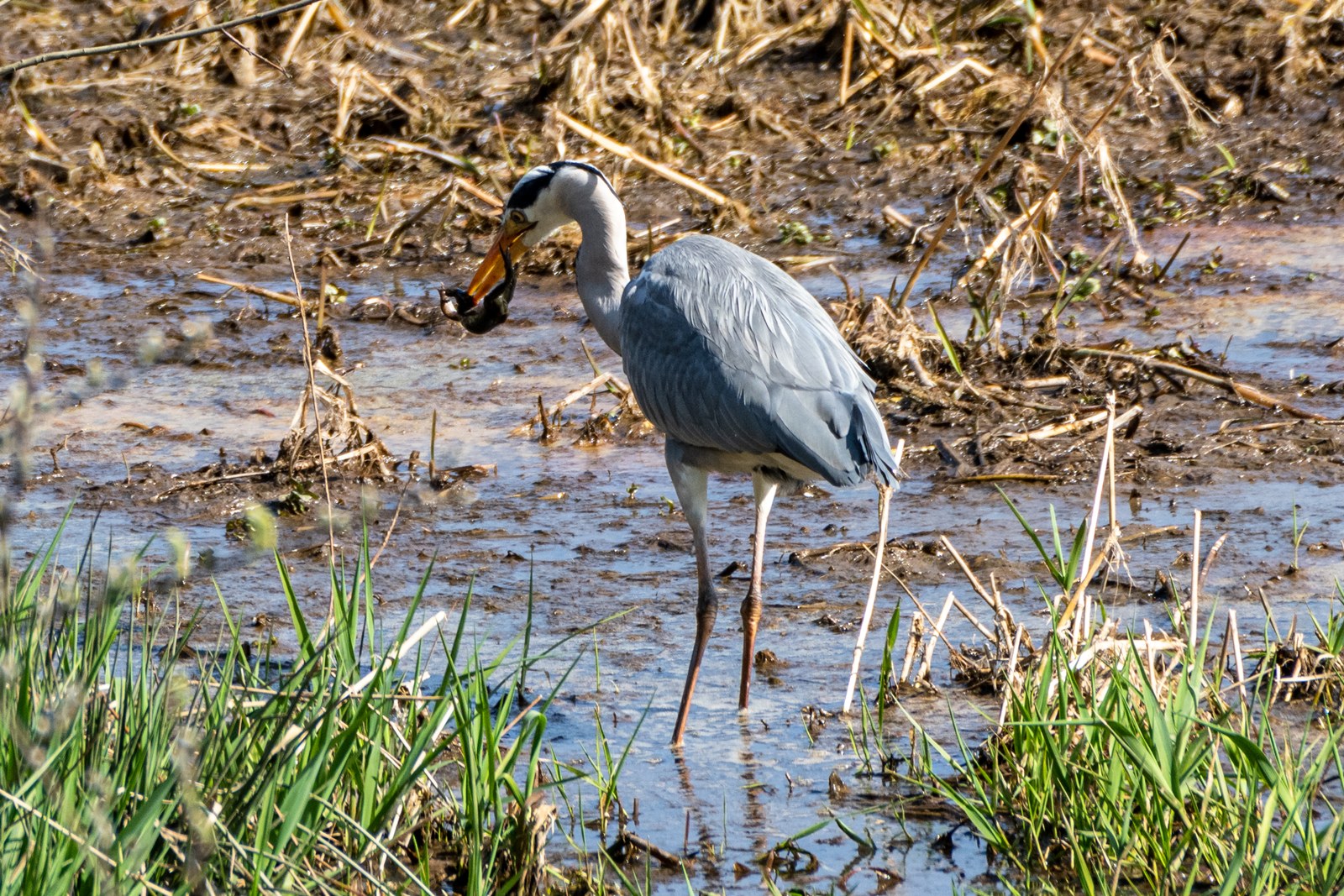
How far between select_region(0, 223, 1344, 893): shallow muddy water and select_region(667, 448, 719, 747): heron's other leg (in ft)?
0.31

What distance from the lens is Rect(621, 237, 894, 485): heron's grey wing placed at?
4457 mm

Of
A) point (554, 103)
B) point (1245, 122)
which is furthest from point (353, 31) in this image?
point (1245, 122)

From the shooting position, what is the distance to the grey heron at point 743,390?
4457 mm

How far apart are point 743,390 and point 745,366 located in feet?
0.25

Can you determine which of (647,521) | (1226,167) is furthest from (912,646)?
(1226,167)

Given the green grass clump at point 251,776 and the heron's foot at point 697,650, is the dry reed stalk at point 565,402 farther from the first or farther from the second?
the green grass clump at point 251,776

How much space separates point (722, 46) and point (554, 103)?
1.45m

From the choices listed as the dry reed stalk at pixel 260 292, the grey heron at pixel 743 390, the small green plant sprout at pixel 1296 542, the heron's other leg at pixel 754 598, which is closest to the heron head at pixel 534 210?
the grey heron at pixel 743 390

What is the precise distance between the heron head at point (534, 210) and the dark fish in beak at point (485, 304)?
24 mm

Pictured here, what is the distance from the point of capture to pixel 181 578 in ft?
5.99

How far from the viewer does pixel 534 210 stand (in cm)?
564

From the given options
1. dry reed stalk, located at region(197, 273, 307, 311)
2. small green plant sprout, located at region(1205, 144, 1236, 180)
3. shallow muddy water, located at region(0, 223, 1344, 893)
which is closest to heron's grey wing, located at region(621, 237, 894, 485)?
shallow muddy water, located at region(0, 223, 1344, 893)

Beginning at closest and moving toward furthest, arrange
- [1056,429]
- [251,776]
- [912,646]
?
[251,776] → [912,646] → [1056,429]

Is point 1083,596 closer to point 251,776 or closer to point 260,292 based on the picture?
point 251,776
